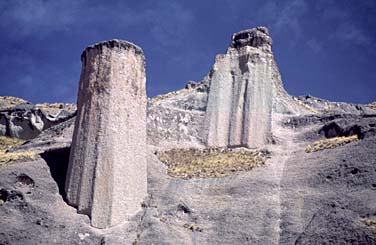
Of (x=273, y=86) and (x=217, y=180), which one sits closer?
(x=217, y=180)

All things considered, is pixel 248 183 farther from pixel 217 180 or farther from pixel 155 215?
pixel 155 215

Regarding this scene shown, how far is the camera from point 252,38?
55.3 meters

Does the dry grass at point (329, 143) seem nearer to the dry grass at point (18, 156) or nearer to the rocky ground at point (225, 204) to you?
the rocky ground at point (225, 204)

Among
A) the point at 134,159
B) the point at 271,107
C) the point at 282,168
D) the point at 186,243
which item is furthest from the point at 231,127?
the point at 186,243

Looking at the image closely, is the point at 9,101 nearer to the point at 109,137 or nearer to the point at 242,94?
the point at 242,94

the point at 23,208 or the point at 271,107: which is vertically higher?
the point at 271,107

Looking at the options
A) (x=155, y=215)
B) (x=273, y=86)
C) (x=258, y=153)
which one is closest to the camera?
(x=155, y=215)

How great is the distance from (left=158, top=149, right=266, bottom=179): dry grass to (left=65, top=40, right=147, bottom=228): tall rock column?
452cm

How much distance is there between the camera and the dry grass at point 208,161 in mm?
43656

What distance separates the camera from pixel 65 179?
39031 millimetres

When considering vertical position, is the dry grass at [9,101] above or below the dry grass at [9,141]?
above

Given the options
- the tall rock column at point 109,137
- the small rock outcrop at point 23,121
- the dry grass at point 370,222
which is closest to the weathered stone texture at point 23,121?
the small rock outcrop at point 23,121

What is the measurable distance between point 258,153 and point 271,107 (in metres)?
5.89

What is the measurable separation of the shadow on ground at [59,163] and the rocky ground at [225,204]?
0.06 metres
